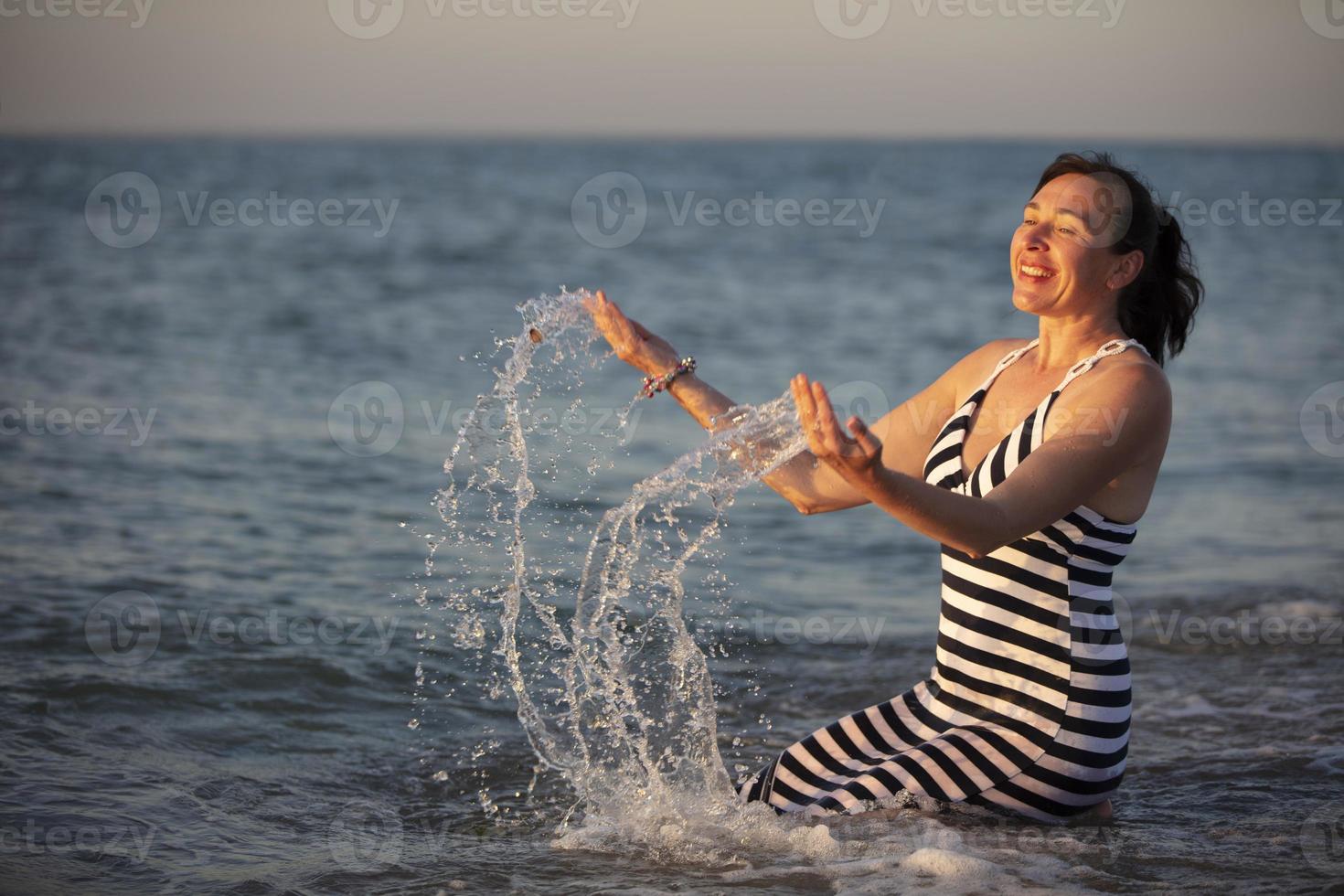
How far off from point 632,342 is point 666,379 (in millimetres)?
155

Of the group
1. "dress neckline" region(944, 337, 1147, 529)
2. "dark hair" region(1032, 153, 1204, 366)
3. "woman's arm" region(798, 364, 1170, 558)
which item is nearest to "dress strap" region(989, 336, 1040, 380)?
"dress neckline" region(944, 337, 1147, 529)

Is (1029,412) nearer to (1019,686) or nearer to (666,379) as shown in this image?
(1019,686)

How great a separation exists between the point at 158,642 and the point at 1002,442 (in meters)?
4.18

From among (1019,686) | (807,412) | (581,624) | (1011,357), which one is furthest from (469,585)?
(807,412)

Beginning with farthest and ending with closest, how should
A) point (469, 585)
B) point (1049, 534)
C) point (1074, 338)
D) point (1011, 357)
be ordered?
point (469, 585) → point (1011, 357) → point (1074, 338) → point (1049, 534)

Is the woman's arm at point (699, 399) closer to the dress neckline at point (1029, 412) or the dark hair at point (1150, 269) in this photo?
the dress neckline at point (1029, 412)

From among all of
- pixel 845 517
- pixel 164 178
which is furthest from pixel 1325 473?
pixel 164 178

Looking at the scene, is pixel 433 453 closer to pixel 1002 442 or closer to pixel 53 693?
pixel 53 693

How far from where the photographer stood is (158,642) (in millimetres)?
6199

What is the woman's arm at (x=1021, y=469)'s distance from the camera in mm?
2877

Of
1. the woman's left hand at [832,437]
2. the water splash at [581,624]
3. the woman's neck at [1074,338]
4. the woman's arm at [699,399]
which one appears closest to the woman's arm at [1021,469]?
the woman's left hand at [832,437]

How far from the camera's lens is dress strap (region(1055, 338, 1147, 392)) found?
145 inches

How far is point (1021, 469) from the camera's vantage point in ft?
11.0

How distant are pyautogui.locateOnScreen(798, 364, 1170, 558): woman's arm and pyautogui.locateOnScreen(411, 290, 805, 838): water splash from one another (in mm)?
641
